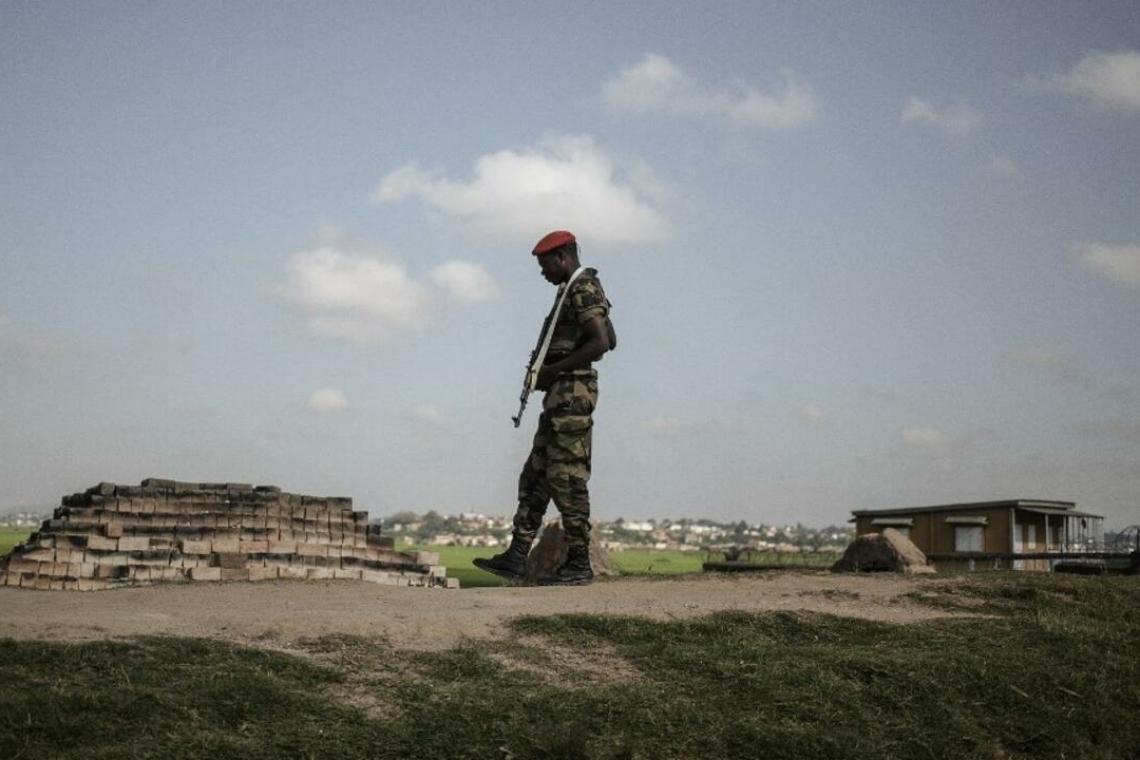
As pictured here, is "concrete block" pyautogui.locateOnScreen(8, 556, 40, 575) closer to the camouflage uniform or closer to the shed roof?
the camouflage uniform

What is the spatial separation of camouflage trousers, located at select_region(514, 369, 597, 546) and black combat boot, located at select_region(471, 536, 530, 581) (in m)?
0.09

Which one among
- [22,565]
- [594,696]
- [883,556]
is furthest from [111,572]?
[883,556]

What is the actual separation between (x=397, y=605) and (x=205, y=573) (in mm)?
4804

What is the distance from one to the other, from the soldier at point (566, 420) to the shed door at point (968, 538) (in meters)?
19.4

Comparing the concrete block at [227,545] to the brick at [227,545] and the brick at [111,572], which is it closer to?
the brick at [227,545]

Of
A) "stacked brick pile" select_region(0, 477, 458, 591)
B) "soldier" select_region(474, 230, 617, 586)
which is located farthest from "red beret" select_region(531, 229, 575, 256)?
"stacked brick pile" select_region(0, 477, 458, 591)

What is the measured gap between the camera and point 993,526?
1059 inches

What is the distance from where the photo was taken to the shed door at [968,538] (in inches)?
1066

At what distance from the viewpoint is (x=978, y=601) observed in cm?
923

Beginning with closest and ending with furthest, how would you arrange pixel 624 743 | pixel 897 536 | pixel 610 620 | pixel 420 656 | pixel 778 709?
1. pixel 624 743
2. pixel 778 709
3. pixel 420 656
4. pixel 610 620
5. pixel 897 536

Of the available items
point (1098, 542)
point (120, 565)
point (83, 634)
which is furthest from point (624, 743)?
Result: point (1098, 542)

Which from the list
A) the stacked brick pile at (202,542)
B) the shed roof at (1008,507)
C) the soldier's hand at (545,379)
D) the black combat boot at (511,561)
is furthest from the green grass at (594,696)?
the shed roof at (1008,507)

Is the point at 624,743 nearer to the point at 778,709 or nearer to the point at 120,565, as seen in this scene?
the point at 778,709

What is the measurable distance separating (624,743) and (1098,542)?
2904cm
